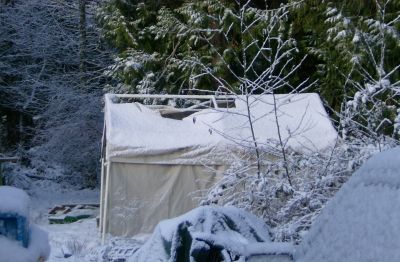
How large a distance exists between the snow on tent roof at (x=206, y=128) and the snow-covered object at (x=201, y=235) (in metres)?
5.91

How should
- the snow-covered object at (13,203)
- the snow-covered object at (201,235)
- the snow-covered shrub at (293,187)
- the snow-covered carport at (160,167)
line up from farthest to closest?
the snow-covered carport at (160,167) → the snow-covered shrub at (293,187) → the snow-covered object at (201,235) → the snow-covered object at (13,203)

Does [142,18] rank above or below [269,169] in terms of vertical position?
above

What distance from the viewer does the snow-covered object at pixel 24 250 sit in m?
4.38

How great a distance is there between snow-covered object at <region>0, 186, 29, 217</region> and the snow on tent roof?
749 cm

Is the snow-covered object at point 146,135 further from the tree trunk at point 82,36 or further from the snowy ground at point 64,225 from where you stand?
the tree trunk at point 82,36

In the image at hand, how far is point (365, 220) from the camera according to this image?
2510 millimetres

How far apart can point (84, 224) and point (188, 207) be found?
5212 millimetres

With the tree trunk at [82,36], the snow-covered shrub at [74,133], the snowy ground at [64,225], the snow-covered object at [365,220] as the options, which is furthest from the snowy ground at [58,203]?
the snow-covered object at [365,220]

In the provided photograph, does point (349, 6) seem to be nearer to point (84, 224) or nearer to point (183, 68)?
point (183, 68)

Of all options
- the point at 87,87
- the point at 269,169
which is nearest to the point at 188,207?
the point at 269,169

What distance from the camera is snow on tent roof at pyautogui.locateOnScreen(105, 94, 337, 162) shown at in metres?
12.6

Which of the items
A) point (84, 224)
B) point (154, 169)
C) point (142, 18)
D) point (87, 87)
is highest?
point (142, 18)

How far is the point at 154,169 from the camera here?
43.5 ft

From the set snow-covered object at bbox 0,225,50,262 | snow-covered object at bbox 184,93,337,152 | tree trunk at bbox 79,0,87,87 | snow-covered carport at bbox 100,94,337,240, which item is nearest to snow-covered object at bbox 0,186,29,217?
snow-covered object at bbox 0,225,50,262
